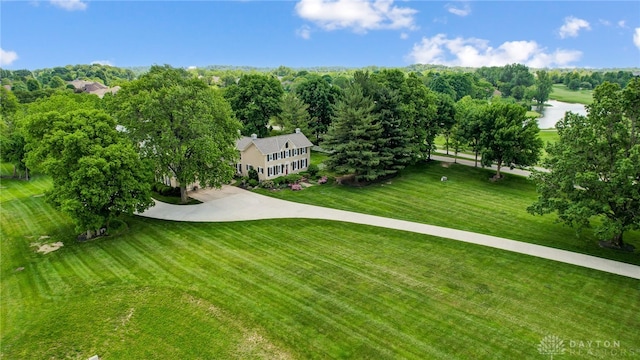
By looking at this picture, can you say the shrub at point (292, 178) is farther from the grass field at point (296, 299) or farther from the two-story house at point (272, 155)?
the grass field at point (296, 299)

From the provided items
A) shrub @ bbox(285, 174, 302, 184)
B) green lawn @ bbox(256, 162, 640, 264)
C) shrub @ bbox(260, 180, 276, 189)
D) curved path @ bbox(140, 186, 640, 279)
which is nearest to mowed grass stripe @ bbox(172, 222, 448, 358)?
curved path @ bbox(140, 186, 640, 279)

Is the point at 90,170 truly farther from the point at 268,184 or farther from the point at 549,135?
the point at 549,135

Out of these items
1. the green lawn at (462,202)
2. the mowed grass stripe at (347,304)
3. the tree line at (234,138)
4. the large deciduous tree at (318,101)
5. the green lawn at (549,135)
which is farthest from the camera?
the green lawn at (549,135)

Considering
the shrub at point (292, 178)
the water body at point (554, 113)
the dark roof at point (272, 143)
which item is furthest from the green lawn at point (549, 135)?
the shrub at point (292, 178)

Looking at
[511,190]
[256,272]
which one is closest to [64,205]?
[256,272]

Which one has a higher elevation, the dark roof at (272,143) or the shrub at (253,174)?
the dark roof at (272,143)

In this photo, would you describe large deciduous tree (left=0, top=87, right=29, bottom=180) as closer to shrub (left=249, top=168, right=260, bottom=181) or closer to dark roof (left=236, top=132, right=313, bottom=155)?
dark roof (left=236, top=132, right=313, bottom=155)

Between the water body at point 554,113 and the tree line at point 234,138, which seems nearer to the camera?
the tree line at point 234,138

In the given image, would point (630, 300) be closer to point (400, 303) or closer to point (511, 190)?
point (400, 303)
